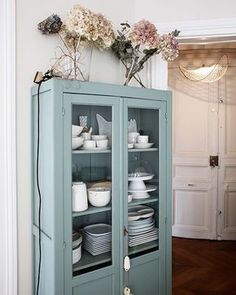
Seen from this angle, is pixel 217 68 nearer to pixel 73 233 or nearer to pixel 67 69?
pixel 67 69

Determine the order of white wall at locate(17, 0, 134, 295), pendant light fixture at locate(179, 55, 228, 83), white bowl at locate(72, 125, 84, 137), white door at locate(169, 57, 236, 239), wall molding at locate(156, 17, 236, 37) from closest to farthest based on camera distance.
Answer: white bowl at locate(72, 125, 84, 137) → white wall at locate(17, 0, 134, 295) → wall molding at locate(156, 17, 236, 37) → pendant light fixture at locate(179, 55, 228, 83) → white door at locate(169, 57, 236, 239)

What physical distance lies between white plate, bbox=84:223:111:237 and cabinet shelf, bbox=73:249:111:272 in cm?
11

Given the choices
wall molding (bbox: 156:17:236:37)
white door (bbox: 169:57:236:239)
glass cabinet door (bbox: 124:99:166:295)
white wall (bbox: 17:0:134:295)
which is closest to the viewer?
white wall (bbox: 17:0:134:295)

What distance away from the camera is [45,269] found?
1753mm

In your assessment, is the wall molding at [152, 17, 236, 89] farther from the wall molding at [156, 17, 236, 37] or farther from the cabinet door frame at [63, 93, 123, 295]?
the cabinet door frame at [63, 93, 123, 295]

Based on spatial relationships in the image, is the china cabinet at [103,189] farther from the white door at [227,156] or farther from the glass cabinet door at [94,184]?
the white door at [227,156]

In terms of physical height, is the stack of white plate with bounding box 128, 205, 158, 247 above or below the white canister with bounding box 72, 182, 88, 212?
below

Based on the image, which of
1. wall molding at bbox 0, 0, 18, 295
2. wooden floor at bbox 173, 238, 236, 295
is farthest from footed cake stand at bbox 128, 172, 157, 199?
wooden floor at bbox 173, 238, 236, 295

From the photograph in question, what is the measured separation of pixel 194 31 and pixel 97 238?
1.52 m

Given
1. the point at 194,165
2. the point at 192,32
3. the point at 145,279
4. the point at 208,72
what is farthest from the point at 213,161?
the point at 145,279

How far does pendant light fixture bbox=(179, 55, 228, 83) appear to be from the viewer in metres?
3.98

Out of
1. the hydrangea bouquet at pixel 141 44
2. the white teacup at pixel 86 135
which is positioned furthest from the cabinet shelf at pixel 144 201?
the hydrangea bouquet at pixel 141 44

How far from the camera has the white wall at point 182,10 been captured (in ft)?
7.28

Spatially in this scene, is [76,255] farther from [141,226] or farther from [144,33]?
[144,33]
